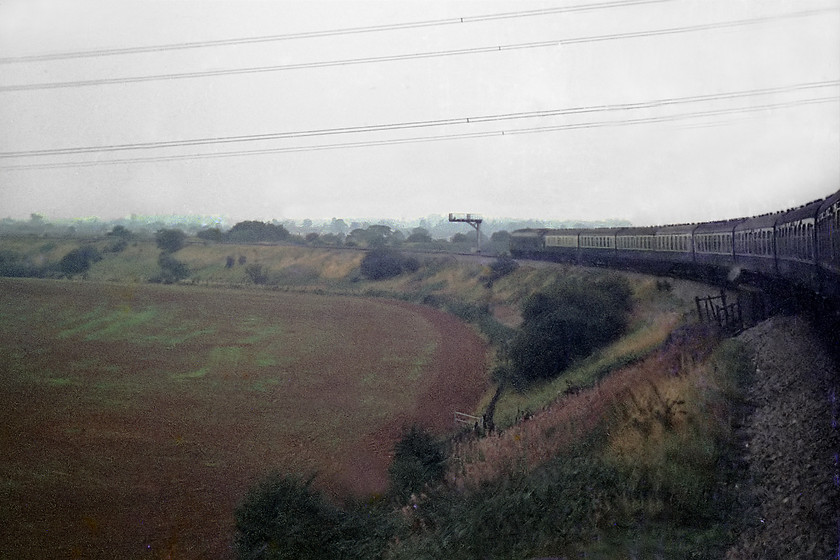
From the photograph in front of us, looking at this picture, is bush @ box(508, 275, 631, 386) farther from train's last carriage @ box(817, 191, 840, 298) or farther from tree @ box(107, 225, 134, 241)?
tree @ box(107, 225, 134, 241)

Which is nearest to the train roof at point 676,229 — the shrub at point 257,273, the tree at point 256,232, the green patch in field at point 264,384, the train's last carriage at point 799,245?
the train's last carriage at point 799,245

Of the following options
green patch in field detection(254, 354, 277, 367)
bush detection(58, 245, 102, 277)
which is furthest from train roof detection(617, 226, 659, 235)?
bush detection(58, 245, 102, 277)

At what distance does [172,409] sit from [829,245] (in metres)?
11.6

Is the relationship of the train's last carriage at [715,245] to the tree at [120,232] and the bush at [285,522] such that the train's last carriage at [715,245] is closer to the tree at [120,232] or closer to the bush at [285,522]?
the bush at [285,522]

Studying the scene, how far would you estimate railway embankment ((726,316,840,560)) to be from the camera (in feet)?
20.2

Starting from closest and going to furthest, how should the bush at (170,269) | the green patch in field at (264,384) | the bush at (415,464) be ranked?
the green patch in field at (264,384) < the bush at (415,464) < the bush at (170,269)

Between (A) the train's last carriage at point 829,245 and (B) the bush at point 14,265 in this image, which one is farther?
(A) the train's last carriage at point 829,245

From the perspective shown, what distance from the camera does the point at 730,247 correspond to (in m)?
22.1

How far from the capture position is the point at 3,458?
7379 millimetres

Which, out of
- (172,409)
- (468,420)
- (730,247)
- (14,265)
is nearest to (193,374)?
(172,409)

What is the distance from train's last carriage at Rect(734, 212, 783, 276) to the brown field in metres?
12.3

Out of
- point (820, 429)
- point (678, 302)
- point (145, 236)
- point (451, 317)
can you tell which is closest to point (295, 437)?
point (145, 236)

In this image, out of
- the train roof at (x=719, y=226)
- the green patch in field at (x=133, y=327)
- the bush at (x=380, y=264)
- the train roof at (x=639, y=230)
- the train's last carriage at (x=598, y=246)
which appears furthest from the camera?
the train's last carriage at (x=598, y=246)

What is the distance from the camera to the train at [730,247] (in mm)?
12344
